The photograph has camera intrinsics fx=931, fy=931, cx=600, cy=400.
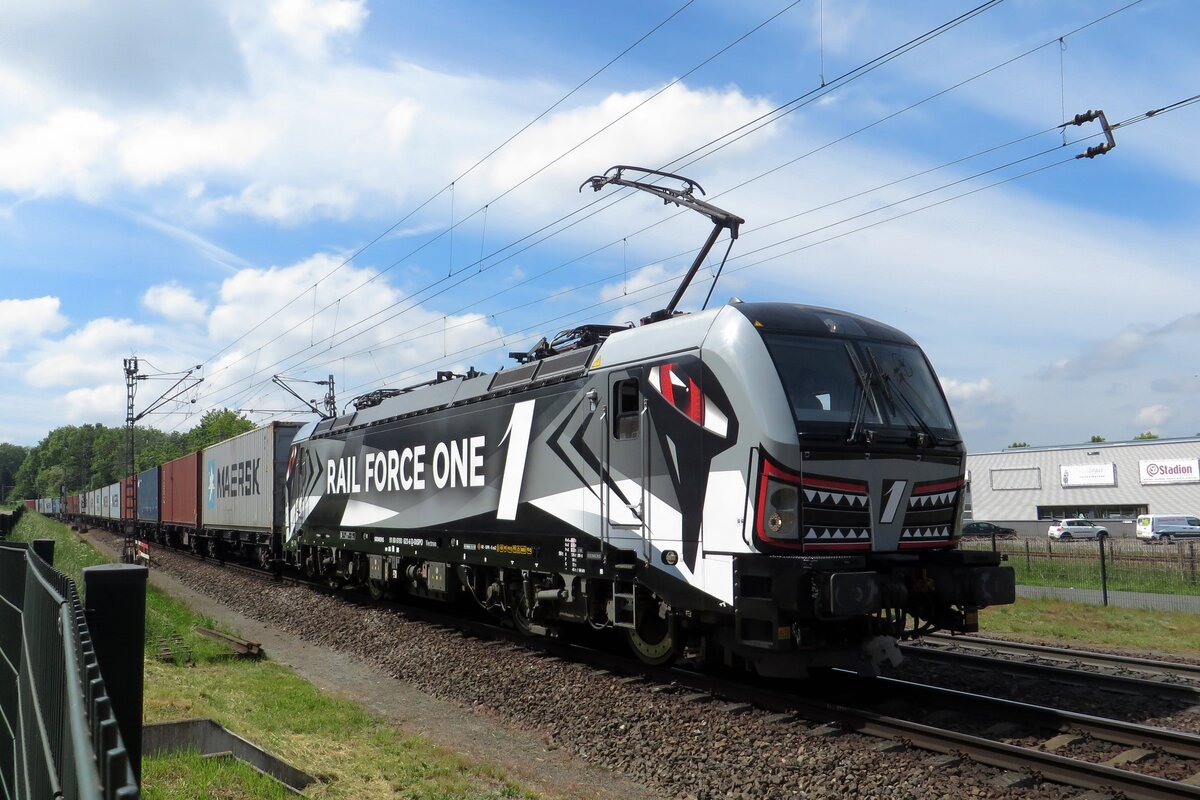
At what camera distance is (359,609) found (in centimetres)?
1630

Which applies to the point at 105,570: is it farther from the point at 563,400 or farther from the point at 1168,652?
the point at 1168,652

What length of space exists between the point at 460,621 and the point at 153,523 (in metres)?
31.7

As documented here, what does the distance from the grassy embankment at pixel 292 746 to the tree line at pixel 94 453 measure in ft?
254

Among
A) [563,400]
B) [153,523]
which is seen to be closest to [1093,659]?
[563,400]

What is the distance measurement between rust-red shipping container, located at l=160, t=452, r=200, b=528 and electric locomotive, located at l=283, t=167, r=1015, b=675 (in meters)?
23.4

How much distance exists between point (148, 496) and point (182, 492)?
918 cm

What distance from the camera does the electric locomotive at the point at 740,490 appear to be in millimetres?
7812

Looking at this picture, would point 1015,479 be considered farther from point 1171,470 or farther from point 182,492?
point 182,492


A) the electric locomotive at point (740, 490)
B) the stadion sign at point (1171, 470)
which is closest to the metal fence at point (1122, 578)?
the electric locomotive at point (740, 490)

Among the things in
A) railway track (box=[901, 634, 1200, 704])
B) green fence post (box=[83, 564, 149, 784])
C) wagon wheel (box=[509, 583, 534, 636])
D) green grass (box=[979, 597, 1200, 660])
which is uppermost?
green fence post (box=[83, 564, 149, 784])

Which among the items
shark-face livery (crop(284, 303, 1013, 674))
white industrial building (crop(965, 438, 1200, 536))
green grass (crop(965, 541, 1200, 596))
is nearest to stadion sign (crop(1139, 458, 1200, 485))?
white industrial building (crop(965, 438, 1200, 536))

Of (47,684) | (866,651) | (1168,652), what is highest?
(47,684)

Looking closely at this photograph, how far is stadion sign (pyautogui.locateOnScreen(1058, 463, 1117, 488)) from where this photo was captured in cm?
5212

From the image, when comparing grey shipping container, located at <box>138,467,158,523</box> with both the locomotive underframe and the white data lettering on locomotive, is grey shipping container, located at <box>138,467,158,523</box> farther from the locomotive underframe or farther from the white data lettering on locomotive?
the locomotive underframe
